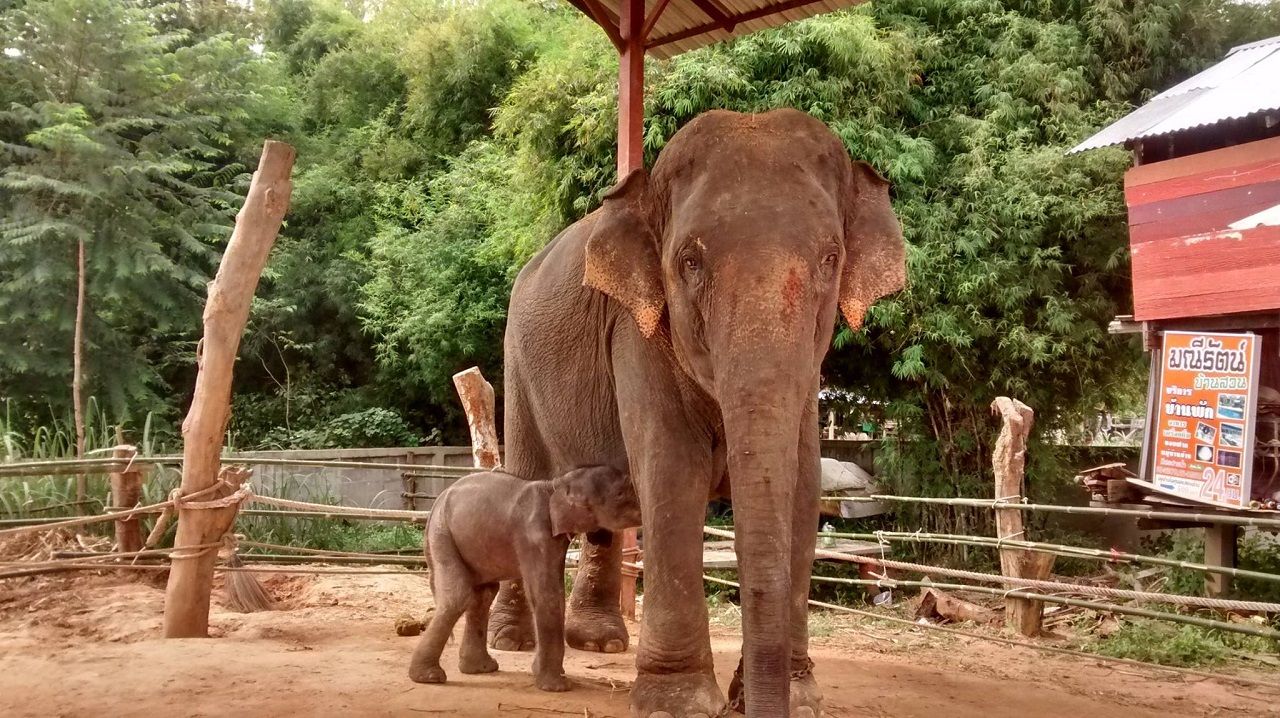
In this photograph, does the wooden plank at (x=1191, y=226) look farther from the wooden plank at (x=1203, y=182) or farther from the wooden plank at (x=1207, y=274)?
the wooden plank at (x=1203, y=182)

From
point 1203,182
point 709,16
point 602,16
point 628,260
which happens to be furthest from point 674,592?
point 1203,182

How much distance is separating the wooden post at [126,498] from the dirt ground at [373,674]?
0.33m

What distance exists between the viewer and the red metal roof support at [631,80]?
17.2 feet

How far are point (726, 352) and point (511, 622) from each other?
277 centimetres

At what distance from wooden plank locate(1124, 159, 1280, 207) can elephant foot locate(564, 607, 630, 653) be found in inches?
231

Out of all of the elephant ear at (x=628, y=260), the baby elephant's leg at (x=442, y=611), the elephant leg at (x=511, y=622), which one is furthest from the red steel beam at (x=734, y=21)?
the baby elephant's leg at (x=442, y=611)

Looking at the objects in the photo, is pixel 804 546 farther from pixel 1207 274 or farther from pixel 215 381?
pixel 1207 274

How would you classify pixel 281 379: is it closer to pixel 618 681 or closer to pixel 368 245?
pixel 368 245

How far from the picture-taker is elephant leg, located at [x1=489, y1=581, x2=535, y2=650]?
4820 mm

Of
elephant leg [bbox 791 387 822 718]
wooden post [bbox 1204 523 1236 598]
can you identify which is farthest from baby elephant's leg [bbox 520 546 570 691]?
wooden post [bbox 1204 523 1236 598]

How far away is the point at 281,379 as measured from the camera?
52.6 feet

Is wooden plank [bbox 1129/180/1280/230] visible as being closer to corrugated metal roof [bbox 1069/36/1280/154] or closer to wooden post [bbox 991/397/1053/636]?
corrugated metal roof [bbox 1069/36/1280/154]

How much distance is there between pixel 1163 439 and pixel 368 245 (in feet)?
39.3

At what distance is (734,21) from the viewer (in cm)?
548
